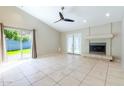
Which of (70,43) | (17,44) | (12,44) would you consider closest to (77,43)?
(70,43)

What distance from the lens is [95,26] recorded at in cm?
644

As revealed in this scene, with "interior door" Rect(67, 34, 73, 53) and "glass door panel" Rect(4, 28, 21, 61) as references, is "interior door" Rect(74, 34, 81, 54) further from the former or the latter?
"glass door panel" Rect(4, 28, 21, 61)

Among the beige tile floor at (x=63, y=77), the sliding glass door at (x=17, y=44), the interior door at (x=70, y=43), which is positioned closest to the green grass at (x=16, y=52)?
the sliding glass door at (x=17, y=44)

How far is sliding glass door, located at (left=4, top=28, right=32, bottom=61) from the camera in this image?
5887mm

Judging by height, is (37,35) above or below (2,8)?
below

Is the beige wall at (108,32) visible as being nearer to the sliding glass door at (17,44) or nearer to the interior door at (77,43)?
the interior door at (77,43)

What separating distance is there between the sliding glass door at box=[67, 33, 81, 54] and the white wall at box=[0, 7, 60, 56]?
126cm

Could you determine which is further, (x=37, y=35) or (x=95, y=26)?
(x=37, y=35)

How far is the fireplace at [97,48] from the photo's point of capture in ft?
19.9

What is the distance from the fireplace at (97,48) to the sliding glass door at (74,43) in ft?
4.33

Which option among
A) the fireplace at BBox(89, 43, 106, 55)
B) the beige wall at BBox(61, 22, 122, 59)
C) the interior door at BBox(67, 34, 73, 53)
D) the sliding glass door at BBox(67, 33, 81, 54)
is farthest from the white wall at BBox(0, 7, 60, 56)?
the fireplace at BBox(89, 43, 106, 55)
